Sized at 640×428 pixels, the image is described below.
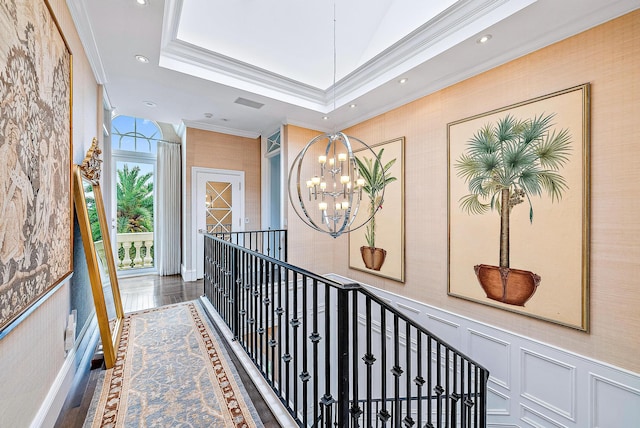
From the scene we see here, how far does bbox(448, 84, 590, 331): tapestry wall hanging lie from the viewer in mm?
2262

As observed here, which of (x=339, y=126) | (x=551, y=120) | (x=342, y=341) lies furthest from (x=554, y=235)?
(x=339, y=126)

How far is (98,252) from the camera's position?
7.92 ft

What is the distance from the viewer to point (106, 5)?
2080 mm

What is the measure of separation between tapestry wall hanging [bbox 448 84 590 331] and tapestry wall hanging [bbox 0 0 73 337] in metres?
3.63

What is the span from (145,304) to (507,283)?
4.54 metres

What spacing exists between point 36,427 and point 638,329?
403 cm

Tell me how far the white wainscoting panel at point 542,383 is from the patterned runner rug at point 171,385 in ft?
8.43

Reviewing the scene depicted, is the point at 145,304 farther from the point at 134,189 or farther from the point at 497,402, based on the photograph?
the point at 497,402

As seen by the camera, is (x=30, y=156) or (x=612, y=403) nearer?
(x=30, y=156)

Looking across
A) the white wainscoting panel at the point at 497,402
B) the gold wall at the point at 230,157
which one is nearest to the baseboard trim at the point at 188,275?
the gold wall at the point at 230,157

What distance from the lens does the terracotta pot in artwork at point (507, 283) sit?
2.54 m

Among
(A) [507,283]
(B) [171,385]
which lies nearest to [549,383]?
(A) [507,283]

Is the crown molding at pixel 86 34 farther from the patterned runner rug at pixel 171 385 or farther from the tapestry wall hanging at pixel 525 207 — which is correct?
the tapestry wall hanging at pixel 525 207

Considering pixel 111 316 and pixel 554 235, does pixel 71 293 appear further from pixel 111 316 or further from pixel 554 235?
pixel 554 235
